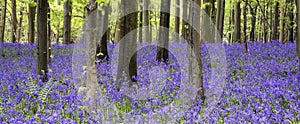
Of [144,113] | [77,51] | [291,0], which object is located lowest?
[144,113]

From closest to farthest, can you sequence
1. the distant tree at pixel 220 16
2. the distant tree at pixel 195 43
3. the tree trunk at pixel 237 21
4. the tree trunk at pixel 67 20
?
the distant tree at pixel 195 43
the tree trunk at pixel 67 20
the distant tree at pixel 220 16
the tree trunk at pixel 237 21

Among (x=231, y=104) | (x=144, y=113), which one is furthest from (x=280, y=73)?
(x=144, y=113)

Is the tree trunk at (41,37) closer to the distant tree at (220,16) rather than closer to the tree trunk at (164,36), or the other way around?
the tree trunk at (164,36)

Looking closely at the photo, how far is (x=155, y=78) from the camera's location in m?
9.88

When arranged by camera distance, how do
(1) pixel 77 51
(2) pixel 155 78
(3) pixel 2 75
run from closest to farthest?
(2) pixel 155 78, (3) pixel 2 75, (1) pixel 77 51

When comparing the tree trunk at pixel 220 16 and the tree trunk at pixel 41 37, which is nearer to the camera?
the tree trunk at pixel 41 37

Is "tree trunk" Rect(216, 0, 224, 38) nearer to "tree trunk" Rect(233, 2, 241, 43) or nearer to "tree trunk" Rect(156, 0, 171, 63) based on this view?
"tree trunk" Rect(233, 2, 241, 43)

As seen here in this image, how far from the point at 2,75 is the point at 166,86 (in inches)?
181

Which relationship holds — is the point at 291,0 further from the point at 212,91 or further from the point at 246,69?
the point at 212,91

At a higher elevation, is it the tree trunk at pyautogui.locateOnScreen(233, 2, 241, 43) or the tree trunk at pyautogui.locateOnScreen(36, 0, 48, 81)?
the tree trunk at pyautogui.locateOnScreen(233, 2, 241, 43)

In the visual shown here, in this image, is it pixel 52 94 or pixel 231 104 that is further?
pixel 52 94

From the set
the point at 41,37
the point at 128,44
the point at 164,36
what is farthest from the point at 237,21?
the point at 41,37

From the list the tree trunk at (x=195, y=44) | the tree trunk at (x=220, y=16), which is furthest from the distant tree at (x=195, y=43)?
the tree trunk at (x=220, y=16)

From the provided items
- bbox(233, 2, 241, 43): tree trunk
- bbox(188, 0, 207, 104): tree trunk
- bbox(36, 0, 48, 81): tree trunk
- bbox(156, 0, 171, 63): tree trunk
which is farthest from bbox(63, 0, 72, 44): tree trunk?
bbox(188, 0, 207, 104): tree trunk
